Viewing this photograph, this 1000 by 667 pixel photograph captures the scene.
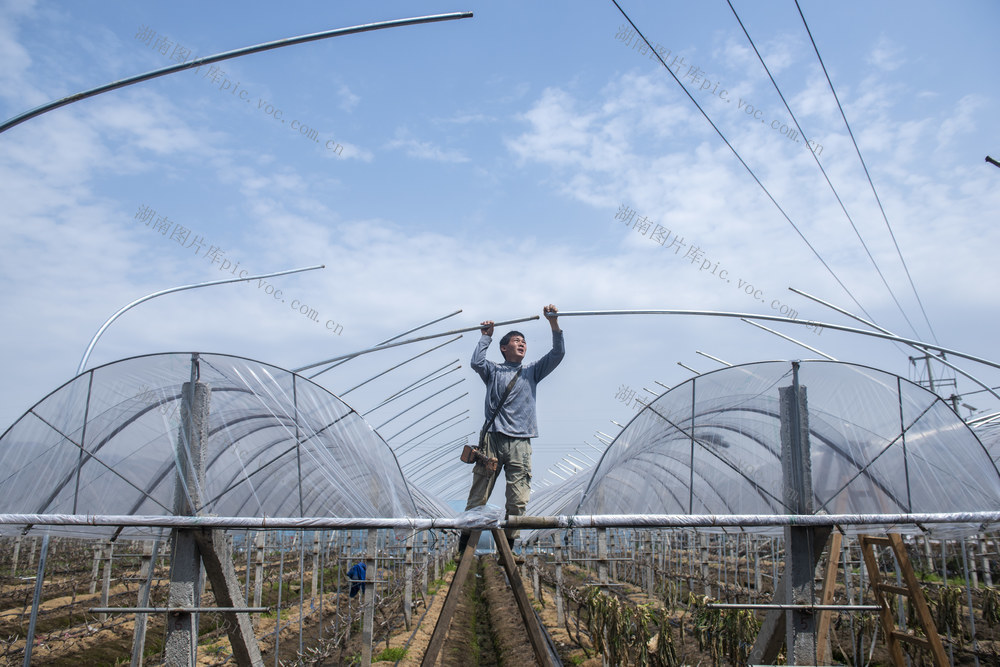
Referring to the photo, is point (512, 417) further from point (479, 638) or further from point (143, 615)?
point (479, 638)

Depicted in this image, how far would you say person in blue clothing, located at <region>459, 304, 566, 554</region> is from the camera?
5.87 metres

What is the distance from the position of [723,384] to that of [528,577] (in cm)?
2839

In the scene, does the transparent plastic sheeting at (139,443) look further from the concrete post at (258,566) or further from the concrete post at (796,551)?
the concrete post at (258,566)

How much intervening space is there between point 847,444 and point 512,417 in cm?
249

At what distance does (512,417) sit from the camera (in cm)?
599

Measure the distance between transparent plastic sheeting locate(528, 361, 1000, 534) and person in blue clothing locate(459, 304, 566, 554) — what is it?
128 cm

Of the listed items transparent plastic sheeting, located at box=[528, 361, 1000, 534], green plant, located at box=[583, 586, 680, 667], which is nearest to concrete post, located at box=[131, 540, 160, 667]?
green plant, located at box=[583, 586, 680, 667]

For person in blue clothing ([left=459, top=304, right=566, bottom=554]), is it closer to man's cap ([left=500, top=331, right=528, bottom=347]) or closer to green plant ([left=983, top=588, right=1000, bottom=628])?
man's cap ([left=500, top=331, right=528, bottom=347])

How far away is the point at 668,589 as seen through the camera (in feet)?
61.6

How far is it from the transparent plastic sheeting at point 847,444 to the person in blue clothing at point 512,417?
1.28 m

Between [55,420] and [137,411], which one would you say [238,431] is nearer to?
[137,411]

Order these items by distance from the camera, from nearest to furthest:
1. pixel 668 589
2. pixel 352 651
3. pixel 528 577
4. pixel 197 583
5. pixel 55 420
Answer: pixel 197 583, pixel 55 420, pixel 352 651, pixel 668 589, pixel 528 577

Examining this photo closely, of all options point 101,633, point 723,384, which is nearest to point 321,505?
point 723,384

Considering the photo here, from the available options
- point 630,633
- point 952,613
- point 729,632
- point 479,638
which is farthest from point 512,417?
point 479,638
